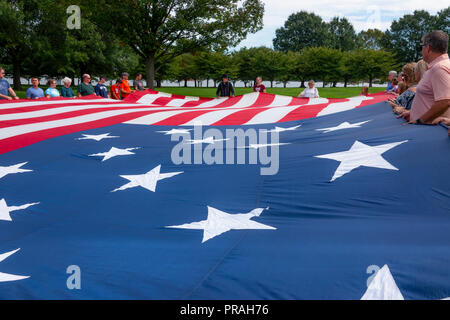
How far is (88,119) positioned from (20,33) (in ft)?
69.3

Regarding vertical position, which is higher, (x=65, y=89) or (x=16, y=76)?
(x=16, y=76)

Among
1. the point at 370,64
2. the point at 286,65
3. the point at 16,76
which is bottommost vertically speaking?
the point at 16,76

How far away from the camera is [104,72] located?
92.5 ft

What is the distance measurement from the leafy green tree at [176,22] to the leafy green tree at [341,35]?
3566 cm

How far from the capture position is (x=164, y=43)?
696 inches

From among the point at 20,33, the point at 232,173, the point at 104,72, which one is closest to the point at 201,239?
the point at 232,173

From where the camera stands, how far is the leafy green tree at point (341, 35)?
5010 cm

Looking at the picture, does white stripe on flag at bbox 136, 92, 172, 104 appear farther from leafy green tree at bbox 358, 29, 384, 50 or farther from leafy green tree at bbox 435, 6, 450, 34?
leafy green tree at bbox 358, 29, 384, 50

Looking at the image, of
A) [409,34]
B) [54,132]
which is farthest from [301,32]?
[54,132]

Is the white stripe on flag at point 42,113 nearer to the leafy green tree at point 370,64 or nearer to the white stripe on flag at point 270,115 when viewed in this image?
the white stripe on flag at point 270,115
